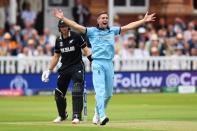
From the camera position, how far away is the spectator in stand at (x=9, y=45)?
83.0 feet

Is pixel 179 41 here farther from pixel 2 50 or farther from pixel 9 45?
pixel 2 50

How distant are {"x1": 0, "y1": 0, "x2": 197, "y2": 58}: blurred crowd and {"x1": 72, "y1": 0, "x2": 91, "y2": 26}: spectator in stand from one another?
4 centimetres

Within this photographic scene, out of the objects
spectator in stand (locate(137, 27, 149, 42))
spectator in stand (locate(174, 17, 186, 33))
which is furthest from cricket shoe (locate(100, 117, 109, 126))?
spectator in stand (locate(174, 17, 186, 33))

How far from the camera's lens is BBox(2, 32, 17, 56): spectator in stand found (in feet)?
83.0

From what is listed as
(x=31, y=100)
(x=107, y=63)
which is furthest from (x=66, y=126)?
(x=31, y=100)

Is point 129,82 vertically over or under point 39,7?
under

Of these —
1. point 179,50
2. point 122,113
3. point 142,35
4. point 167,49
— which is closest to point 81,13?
point 142,35

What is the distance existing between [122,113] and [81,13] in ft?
40.7

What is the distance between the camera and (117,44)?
27.1m

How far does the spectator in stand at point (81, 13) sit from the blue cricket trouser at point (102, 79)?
15.7 metres

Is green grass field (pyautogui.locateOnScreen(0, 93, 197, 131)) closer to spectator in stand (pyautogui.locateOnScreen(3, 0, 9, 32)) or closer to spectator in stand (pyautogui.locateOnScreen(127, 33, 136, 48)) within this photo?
spectator in stand (pyautogui.locateOnScreen(127, 33, 136, 48))

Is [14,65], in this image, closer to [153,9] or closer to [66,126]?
[153,9]

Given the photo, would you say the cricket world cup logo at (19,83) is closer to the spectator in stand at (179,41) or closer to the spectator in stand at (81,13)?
the spectator in stand at (81,13)

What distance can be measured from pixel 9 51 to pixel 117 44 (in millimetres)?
4108
